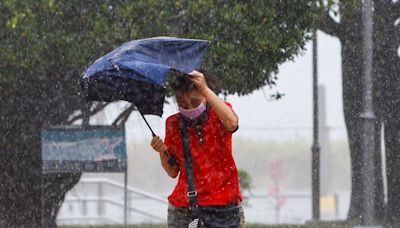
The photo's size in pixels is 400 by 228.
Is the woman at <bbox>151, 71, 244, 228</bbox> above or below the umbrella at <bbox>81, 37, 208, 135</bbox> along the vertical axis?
below

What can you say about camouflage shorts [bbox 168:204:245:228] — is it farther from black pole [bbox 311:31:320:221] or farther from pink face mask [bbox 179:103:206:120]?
black pole [bbox 311:31:320:221]

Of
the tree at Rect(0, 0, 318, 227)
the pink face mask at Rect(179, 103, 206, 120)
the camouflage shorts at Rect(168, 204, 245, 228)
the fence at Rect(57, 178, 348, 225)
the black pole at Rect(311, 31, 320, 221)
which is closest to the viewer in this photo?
the pink face mask at Rect(179, 103, 206, 120)

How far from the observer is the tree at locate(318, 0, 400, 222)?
74.5ft

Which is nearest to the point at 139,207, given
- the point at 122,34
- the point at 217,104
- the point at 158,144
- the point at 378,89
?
the point at 378,89

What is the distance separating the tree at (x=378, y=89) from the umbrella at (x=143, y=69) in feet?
53.2

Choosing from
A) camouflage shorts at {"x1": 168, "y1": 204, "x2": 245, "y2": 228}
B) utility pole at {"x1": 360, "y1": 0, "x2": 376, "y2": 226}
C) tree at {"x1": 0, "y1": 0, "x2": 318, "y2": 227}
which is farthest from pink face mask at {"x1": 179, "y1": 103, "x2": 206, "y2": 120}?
tree at {"x1": 0, "y1": 0, "x2": 318, "y2": 227}

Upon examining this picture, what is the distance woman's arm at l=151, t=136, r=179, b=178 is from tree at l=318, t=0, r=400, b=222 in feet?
53.0

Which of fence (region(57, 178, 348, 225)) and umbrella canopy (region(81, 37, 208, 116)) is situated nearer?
umbrella canopy (region(81, 37, 208, 116))

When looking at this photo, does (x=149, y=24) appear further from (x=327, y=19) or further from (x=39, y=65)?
(x=327, y=19)

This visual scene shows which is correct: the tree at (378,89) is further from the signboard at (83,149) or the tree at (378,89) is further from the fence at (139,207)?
the fence at (139,207)

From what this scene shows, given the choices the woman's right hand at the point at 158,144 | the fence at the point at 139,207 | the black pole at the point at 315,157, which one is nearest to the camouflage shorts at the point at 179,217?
the woman's right hand at the point at 158,144

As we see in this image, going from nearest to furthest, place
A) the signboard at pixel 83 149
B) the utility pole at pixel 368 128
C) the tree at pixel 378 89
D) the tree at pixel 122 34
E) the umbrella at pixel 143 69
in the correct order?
the umbrella at pixel 143 69
the utility pole at pixel 368 128
the tree at pixel 122 34
the signboard at pixel 83 149
the tree at pixel 378 89

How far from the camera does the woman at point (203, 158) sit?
638 cm

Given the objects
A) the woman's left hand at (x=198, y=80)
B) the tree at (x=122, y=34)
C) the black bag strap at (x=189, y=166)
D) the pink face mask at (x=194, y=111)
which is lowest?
the black bag strap at (x=189, y=166)
